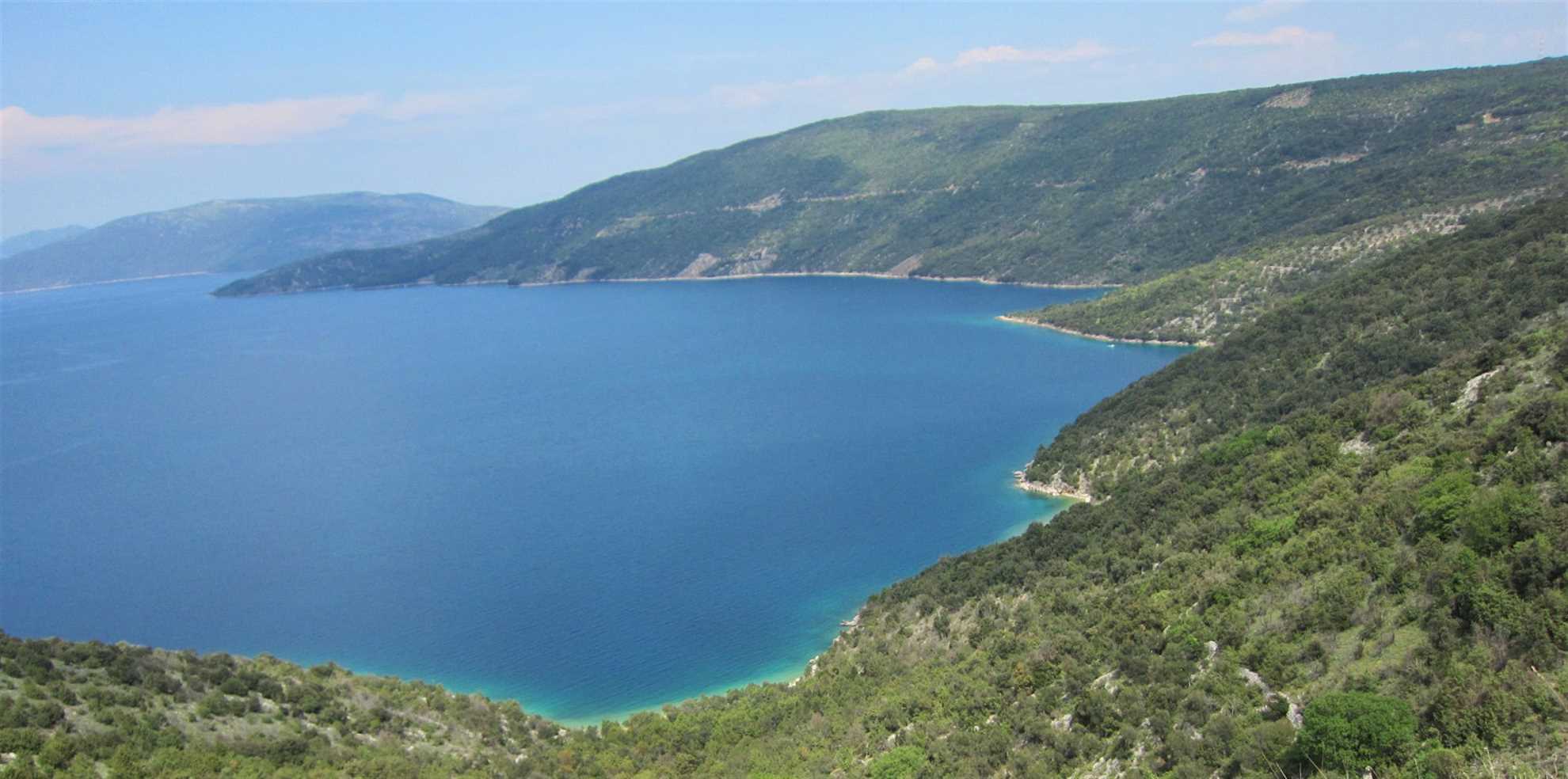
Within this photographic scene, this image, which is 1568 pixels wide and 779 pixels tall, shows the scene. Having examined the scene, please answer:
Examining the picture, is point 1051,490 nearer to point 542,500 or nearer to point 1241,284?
point 542,500

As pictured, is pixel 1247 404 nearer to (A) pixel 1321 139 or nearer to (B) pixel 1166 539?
(B) pixel 1166 539

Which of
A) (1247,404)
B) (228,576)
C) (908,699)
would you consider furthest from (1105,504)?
(228,576)

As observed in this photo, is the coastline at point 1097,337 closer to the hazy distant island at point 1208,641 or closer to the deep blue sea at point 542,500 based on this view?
the deep blue sea at point 542,500


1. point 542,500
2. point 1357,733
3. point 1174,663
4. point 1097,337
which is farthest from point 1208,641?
point 1097,337

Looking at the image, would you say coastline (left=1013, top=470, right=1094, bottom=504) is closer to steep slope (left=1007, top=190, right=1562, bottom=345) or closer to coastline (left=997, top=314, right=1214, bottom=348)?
coastline (left=997, top=314, right=1214, bottom=348)

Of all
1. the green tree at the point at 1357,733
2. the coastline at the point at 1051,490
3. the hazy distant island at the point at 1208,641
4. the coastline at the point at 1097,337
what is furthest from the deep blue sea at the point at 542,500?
the green tree at the point at 1357,733

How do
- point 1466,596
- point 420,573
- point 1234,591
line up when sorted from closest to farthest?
point 1466,596 → point 1234,591 → point 420,573
